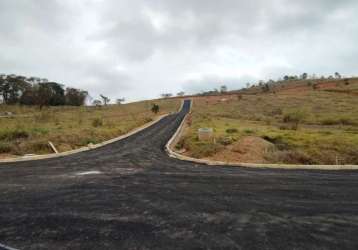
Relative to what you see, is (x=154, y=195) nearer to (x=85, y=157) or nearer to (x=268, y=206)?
(x=268, y=206)

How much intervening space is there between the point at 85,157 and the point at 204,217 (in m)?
11.2

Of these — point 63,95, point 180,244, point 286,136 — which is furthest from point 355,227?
point 63,95

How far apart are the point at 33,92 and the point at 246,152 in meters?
73.6

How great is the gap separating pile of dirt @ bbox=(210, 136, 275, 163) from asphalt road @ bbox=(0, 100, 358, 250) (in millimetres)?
3260

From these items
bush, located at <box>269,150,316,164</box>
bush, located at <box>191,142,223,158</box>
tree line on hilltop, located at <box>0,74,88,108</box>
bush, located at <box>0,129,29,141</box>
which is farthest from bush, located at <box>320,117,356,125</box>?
tree line on hilltop, located at <box>0,74,88,108</box>

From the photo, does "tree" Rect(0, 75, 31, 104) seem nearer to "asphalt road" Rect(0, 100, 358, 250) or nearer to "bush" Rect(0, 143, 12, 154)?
"bush" Rect(0, 143, 12, 154)

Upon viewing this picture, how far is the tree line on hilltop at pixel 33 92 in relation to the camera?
77.7 m

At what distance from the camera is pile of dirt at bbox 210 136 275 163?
51.0 feet

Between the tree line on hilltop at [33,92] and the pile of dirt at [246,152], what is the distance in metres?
68.3

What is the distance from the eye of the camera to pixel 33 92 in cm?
7781

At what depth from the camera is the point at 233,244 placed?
5.14m

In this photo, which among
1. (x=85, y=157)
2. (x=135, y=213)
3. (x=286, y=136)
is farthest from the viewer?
(x=286, y=136)

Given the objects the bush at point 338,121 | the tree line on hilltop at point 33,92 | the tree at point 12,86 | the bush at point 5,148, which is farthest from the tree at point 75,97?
the bush at point 5,148

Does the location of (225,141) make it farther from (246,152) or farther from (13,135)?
(13,135)
